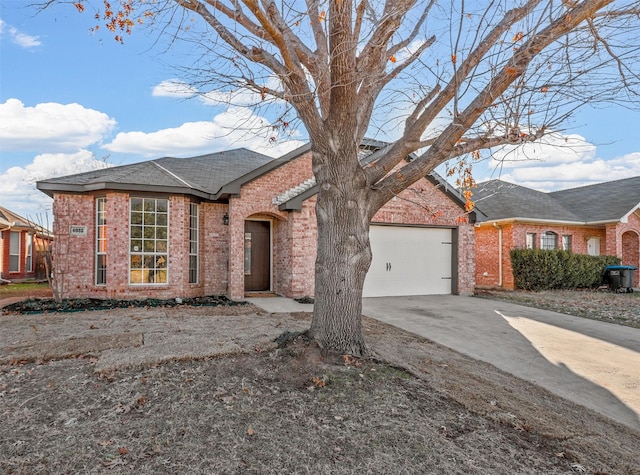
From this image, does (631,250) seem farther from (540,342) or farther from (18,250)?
(18,250)

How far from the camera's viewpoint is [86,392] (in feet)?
12.1

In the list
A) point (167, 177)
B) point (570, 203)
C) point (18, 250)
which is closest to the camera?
point (167, 177)

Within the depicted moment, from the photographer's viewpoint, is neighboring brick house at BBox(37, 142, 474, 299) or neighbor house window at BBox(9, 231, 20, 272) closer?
neighboring brick house at BBox(37, 142, 474, 299)

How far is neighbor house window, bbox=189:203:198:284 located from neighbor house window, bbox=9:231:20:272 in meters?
12.7

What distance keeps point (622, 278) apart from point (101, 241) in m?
18.1

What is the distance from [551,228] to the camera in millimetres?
16391

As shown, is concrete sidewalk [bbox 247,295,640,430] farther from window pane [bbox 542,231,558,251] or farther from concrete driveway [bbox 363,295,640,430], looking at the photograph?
window pane [bbox 542,231,558,251]

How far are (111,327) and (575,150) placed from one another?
24.3 feet

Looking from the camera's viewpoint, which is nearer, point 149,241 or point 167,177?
point 149,241

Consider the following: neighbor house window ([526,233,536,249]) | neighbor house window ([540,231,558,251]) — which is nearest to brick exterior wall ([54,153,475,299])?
neighbor house window ([526,233,536,249])

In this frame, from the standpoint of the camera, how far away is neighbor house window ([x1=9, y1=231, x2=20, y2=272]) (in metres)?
17.9

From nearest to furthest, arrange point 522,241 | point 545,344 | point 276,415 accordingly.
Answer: point 276,415 < point 545,344 < point 522,241

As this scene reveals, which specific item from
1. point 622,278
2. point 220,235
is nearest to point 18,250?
point 220,235

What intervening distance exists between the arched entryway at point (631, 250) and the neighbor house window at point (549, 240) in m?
4.06
